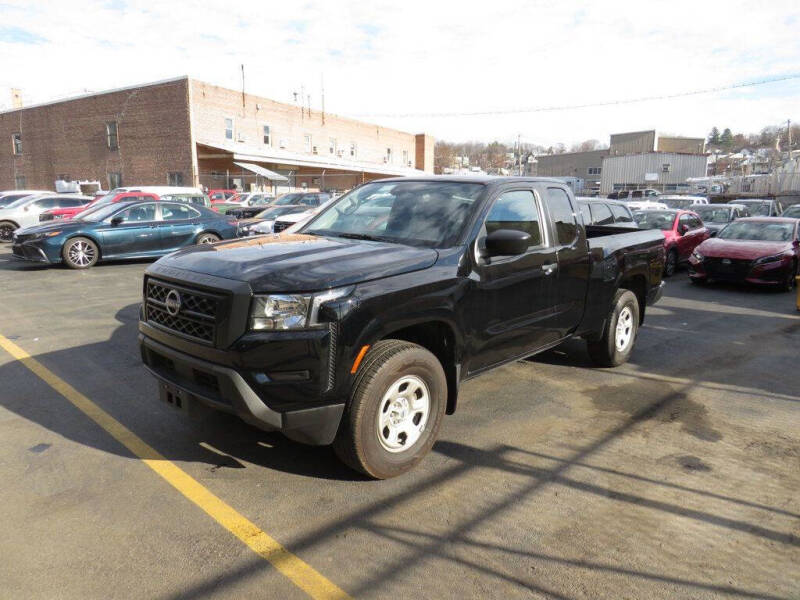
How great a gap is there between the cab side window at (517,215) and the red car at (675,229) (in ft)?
31.7

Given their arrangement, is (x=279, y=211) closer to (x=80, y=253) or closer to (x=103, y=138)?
(x=80, y=253)

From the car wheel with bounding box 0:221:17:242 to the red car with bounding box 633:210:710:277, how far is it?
18.7m

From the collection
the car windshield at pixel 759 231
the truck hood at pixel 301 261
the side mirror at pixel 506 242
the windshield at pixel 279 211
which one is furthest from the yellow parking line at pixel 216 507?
the car windshield at pixel 759 231

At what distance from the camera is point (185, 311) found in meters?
3.50

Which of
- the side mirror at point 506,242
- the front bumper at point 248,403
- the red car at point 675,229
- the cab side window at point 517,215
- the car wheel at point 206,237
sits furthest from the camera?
the car wheel at point 206,237

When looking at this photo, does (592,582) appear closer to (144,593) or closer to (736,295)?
(144,593)

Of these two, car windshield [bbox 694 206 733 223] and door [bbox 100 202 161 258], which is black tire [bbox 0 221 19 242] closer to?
door [bbox 100 202 161 258]

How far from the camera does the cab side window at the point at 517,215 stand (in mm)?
4375

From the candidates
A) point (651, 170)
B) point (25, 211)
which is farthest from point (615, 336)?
point (651, 170)

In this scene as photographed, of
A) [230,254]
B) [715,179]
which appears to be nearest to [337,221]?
[230,254]

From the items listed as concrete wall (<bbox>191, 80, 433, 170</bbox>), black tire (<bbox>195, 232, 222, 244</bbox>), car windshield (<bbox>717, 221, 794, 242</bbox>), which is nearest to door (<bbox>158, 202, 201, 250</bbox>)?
black tire (<bbox>195, 232, 222, 244</bbox>)

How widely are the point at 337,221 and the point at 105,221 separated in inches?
389

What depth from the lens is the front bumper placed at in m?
3.18

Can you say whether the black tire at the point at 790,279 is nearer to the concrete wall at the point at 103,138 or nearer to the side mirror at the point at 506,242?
the side mirror at the point at 506,242
